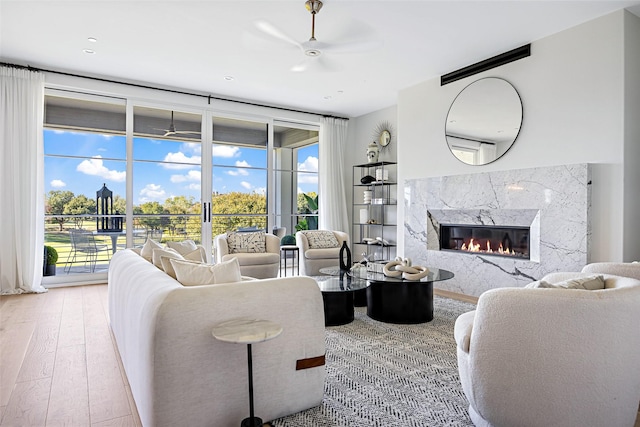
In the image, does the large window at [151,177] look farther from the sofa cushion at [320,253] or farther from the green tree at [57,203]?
the sofa cushion at [320,253]

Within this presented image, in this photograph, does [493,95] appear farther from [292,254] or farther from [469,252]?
[292,254]

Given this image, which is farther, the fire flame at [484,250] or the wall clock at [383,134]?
the wall clock at [383,134]

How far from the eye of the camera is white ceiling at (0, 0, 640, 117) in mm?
3463

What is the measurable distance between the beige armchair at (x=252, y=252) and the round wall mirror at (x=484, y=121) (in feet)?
9.16

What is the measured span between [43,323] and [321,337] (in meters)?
2.97

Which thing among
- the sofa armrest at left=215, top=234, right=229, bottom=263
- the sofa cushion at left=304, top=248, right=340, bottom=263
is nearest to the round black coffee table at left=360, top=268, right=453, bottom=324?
the sofa cushion at left=304, top=248, right=340, bottom=263

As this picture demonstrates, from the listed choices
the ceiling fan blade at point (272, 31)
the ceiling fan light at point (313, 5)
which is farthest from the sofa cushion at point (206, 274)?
the ceiling fan light at point (313, 5)

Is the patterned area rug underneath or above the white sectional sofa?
underneath

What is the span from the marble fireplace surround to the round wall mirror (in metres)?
0.30

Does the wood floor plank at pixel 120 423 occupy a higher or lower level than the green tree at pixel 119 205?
lower

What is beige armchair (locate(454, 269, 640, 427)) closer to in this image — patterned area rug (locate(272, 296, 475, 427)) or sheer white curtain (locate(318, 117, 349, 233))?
patterned area rug (locate(272, 296, 475, 427))

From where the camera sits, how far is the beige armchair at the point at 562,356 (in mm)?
1601

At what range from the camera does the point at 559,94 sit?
3.99 meters

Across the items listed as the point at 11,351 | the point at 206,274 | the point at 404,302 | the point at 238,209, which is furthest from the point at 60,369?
the point at 238,209
